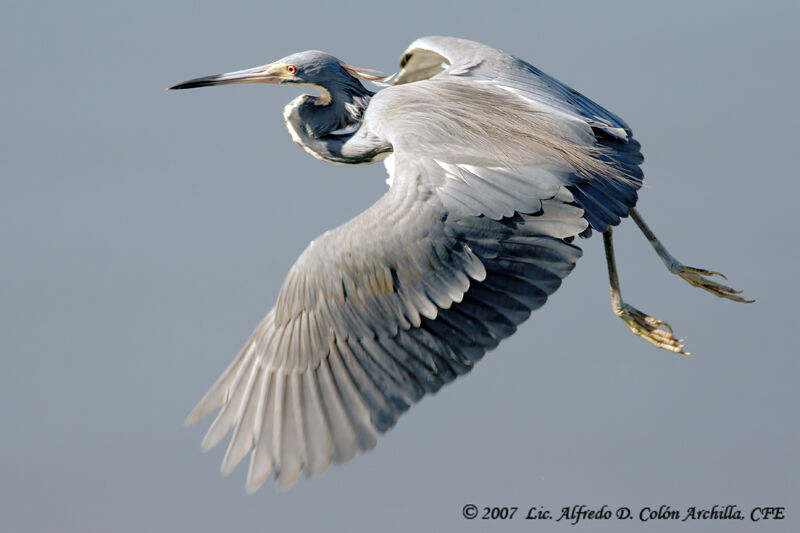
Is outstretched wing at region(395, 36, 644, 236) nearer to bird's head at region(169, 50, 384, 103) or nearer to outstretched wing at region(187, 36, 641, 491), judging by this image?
outstretched wing at region(187, 36, 641, 491)

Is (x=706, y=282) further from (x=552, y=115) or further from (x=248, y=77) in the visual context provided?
(x=248, y=77)

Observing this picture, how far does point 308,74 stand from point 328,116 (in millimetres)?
292

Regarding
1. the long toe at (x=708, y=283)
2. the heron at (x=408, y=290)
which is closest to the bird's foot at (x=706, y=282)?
the long toe at (x=708, y=283)

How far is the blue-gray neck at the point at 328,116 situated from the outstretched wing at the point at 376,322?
152 centimetres

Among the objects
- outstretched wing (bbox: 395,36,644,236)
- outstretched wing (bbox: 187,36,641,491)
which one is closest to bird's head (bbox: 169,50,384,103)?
outstretched wing (bbox: 395,36,644,236)

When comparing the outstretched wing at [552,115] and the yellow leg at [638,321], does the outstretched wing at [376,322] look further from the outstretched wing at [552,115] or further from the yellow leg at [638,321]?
the yellow leg at [638,321]

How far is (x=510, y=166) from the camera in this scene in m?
5.65

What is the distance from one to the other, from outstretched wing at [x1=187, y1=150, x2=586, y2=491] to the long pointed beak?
188cm

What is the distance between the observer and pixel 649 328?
668 cm

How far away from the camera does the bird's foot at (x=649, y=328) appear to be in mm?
6574

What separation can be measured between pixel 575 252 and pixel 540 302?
316mm

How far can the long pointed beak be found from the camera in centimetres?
692

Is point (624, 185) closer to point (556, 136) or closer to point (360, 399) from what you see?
point (556, 136)

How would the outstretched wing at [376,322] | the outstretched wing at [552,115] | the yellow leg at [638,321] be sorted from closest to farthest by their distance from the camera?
the outstretched wing at [376,322], the outstretched wing at [552,115], the yellow leg at [638,321]
